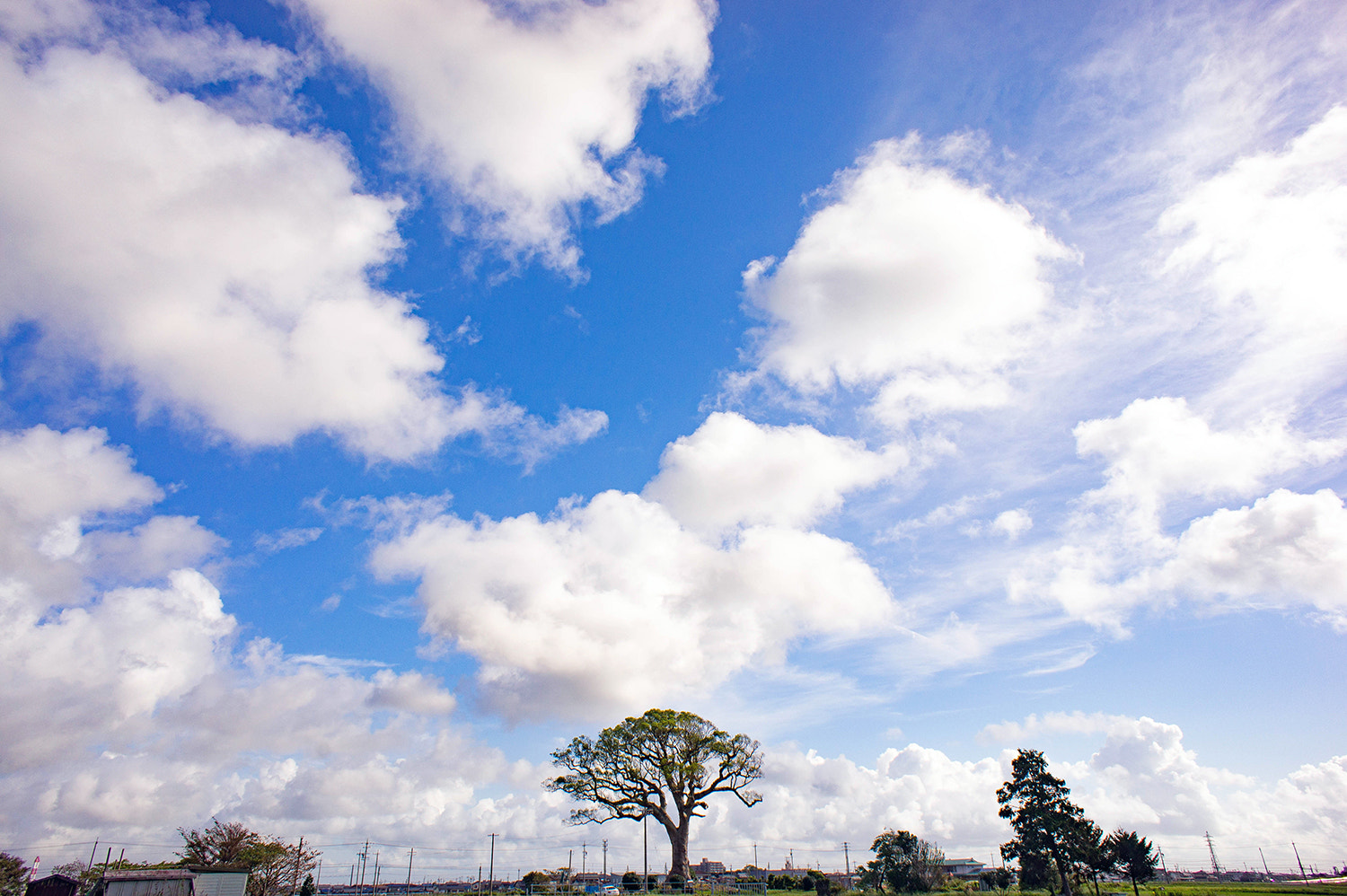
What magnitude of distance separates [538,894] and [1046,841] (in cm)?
3920

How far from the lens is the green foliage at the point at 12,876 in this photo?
46.9 metres

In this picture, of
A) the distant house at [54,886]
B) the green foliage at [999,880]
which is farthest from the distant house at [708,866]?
the distant house at [54,886]

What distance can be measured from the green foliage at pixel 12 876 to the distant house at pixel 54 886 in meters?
9.79

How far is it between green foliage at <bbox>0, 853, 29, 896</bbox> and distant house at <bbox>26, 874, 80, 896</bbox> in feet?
32.1

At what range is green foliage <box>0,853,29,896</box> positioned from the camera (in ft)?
154

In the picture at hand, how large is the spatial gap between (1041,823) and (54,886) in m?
65.2

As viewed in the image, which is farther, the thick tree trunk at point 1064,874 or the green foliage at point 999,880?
the green foliage at point 999,880

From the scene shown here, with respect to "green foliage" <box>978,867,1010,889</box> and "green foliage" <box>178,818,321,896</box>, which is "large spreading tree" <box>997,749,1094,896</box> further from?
"green foliage" <box>178,818,321,896</box>

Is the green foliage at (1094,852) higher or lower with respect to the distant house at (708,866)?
higher

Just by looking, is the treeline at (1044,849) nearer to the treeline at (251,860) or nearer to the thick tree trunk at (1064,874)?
the thick tree trunk at (1064,874)

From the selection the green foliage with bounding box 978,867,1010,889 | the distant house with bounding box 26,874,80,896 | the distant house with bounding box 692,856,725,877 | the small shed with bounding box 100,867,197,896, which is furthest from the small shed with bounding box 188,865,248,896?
the distant house with bounding box 692,856,725,877

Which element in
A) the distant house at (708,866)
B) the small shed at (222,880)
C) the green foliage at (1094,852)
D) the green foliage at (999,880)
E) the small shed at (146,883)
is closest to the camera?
the small shed at (146,883)

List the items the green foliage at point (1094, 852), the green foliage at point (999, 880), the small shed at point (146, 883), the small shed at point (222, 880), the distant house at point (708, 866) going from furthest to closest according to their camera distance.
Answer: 1. the distant house at point (708, 866)
2. the green foliage at point (999, 880)
3. the green foliage at point (1094, 852)
4. the small shed at point (222, 880)
5. the small shed at point (146, 883)

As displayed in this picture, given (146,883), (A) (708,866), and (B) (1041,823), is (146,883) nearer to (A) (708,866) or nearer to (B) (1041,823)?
(B) (1041,823)
